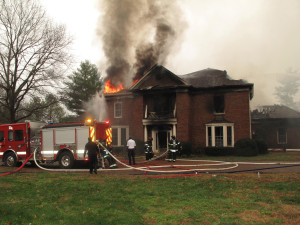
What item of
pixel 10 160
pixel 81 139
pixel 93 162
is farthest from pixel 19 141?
pixel 93 162

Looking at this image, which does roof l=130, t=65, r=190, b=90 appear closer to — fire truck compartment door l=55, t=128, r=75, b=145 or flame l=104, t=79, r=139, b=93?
flame l=104, t=79, r=139, b=93

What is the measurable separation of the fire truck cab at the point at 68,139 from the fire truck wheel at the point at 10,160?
1.97 meters

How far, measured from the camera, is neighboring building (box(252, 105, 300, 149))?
88.8 feet

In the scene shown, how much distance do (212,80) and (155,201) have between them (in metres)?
18.7

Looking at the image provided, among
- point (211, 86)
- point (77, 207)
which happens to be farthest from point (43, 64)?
point (77, 207)

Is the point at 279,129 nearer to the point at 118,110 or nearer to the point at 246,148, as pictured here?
the point at 246,148

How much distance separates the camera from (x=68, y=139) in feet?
44.3

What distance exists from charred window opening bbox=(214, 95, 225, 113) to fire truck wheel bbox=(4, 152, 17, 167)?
49.9 ft

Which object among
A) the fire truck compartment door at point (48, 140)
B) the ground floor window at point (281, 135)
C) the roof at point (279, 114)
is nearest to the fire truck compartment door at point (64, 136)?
the fire truck compartment door at point (48, 140)

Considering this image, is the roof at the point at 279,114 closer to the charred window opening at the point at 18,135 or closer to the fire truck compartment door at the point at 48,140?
the fire truck compartment door at the point at 48,140

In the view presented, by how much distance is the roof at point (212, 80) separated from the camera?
22.6 meters

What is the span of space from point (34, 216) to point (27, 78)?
19.2m

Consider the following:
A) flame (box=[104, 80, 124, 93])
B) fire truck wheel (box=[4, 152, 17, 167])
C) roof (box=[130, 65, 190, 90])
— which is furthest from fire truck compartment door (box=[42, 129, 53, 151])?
flame (box=[104, 80, 124, 93])

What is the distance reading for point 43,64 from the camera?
75.8 feet
